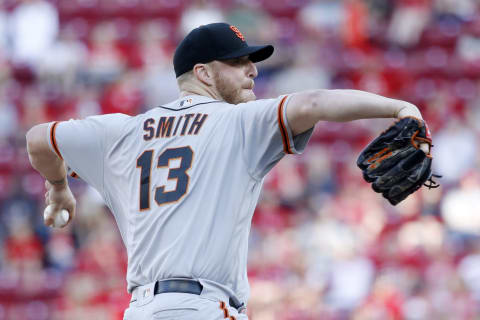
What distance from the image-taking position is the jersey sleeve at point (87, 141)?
3.88m

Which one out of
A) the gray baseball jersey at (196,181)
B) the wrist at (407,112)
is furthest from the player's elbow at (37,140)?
the wrist at (407,112)

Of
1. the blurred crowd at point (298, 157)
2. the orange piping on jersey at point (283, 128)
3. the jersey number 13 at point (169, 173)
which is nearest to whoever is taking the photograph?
the orange piping on jersey at point (283, 128)

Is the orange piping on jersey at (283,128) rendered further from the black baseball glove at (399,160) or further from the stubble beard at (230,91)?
the stubble beard at (230,91)

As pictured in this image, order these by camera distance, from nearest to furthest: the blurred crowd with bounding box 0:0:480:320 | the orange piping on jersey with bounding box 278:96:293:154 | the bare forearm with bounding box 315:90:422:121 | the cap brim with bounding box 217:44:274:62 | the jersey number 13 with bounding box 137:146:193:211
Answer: the bare forearm with bounding box 315:90:422:121 → the orange piping on jersey with bounding box 278:96:293:154 → the jersey number 13 with bounding box 137:146:193:211 → the cap brim with bounding box 217:44:274:62 → the blurred crowd with bounding box 0:0:480:320

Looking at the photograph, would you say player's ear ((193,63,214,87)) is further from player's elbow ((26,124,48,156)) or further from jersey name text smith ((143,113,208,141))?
player's elbow ((26,124,48,156))

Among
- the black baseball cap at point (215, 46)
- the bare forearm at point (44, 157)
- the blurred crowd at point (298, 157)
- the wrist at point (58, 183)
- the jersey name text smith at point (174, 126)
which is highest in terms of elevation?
the black baseball cap at point (215, 46)

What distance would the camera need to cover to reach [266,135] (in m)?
3.54

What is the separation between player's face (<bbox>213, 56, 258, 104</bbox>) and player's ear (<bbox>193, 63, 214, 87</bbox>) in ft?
0.06

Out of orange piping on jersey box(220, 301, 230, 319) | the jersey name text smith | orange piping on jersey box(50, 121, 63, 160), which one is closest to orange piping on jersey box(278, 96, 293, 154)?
the jersey name text smith

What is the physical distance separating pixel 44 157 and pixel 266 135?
98cm

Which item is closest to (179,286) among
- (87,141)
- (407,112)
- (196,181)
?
(196,181)

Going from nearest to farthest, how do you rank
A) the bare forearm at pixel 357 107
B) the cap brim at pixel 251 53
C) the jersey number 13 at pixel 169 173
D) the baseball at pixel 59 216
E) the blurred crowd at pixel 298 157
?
the bare forearm at pixel 357 107 < the jersey number 13 at pixel 169 173 < the cap brim at pixel 251 53 < the baseball at pixel 59 216 < the blurred crowd at pixel 298 157

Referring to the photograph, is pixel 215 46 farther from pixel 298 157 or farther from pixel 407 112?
pixel 298 157

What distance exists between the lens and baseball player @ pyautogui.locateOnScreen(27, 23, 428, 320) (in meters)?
3.49
